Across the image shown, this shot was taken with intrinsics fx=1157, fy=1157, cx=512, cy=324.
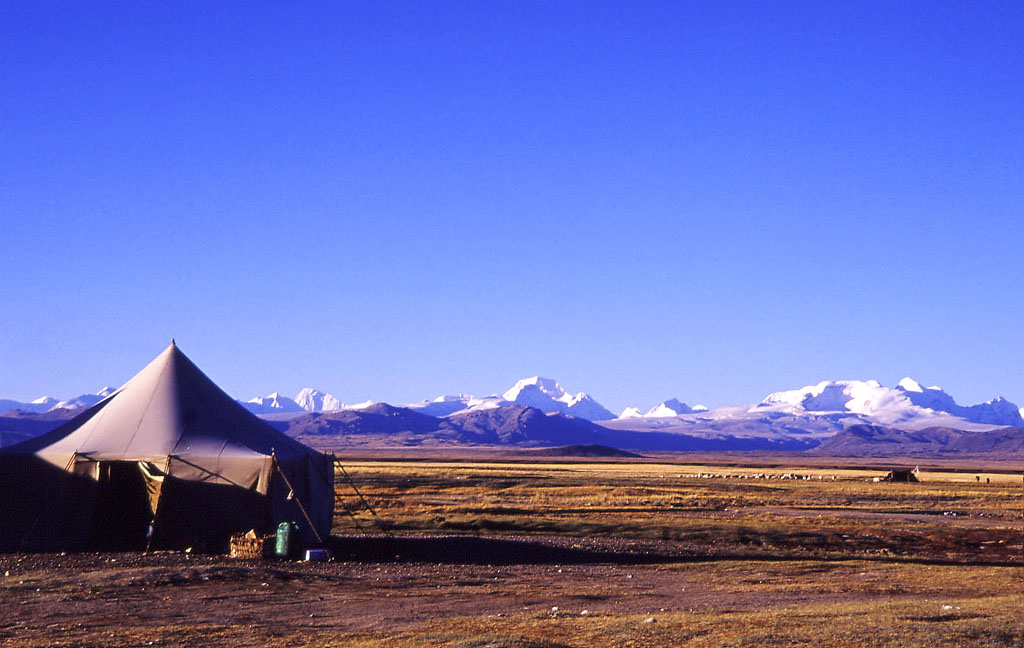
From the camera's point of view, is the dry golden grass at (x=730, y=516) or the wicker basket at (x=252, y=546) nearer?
the wicker basket at (x=252, y=546)

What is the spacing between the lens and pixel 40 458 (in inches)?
1077

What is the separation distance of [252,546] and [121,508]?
4.34 metres

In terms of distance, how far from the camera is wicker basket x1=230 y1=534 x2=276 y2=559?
81.8 feet

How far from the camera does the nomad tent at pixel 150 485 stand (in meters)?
26.5

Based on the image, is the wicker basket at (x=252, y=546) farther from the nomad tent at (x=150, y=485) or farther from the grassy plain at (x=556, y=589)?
the nomad tent at (x=150, y=485)

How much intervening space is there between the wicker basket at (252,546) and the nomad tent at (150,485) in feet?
3.52

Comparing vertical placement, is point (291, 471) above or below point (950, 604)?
above

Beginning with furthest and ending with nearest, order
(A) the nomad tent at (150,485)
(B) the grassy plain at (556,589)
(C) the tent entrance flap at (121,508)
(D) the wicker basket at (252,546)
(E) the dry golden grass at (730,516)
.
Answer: (E) the dry golden grass at (730,516)
(C) the tent entrance flap at (121,508)
(A) the nomad tent at (150,485)
(D) the wicker basket at (252,546)
(B) the grassy plain at (556,589)

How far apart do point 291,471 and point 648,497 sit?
96.9 feet

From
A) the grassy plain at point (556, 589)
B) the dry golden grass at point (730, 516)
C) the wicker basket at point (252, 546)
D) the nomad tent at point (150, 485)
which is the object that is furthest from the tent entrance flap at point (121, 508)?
the dry golden grass at point (730, 516)

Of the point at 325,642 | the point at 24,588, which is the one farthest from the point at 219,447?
the point at 325,642

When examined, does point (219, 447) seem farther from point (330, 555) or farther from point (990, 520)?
point (990, 520)

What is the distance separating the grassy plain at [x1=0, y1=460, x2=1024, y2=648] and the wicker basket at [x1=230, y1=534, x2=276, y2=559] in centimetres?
91

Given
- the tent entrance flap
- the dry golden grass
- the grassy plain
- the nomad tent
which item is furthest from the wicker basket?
the dry golden grass
